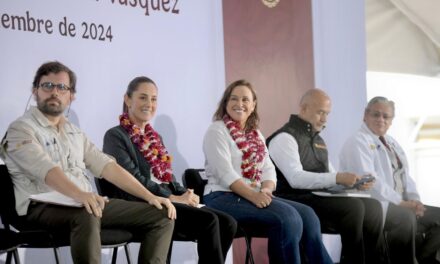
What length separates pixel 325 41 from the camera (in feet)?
18.8

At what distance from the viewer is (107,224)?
3.24 m

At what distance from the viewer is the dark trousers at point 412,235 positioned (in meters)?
4.62

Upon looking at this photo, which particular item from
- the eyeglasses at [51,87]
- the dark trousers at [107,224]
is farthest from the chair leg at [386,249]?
the eyeglasses at [51,87]

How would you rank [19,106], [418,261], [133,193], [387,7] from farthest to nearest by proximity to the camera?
[387,7]
[418,261]
[19,106]
[133,193]

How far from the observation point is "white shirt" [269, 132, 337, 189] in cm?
423

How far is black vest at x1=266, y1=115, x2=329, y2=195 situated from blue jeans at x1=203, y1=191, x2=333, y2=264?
1.18 feet

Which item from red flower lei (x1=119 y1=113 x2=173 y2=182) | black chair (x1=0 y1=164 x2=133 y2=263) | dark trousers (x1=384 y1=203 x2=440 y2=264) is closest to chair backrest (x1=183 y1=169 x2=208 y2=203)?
red flower lei (x1=119 y1=113 x2=173 y2=182)

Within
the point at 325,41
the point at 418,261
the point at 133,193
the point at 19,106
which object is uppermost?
the point at 325,41

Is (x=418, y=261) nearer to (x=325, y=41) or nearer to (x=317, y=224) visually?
(x=317, y=224)

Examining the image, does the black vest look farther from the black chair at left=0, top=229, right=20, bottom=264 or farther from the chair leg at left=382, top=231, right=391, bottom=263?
the black chair at left=0, top=229, right=20, bottom=264

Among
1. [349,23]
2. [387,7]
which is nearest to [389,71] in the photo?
[387,7]

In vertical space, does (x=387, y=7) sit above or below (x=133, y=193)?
above

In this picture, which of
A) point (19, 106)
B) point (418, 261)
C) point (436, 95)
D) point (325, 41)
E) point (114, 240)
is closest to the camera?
point (114, 240)

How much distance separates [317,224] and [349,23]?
8.17ft
